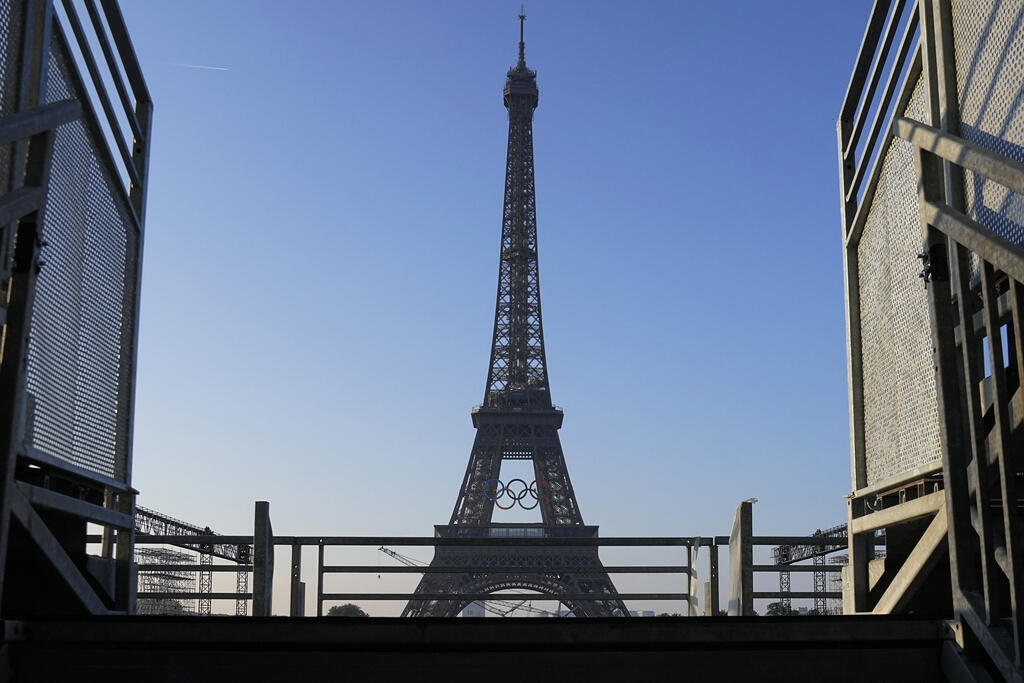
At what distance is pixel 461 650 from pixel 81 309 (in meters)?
3.07

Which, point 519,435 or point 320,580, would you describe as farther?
point 519,435

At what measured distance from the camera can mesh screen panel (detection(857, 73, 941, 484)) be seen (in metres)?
5.66

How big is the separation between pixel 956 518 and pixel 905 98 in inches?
108

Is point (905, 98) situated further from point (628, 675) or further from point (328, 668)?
point (328, 668)

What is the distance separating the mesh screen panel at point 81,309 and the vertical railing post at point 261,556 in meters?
1.76

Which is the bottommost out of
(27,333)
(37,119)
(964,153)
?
(27,333)

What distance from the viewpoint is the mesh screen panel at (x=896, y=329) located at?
566cm

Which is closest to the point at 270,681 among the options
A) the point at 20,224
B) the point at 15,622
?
the point at 15,622

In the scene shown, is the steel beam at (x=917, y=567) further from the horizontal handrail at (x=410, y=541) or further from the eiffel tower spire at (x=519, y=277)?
the eiffel tower spire at (x=519, y=277)

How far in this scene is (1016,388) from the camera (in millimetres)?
4777

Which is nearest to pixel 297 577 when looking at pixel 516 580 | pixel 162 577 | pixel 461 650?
pixel 461 650

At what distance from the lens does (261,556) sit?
8.86 m

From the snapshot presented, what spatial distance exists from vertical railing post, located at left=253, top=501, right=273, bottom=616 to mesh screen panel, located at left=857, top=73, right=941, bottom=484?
4.68m

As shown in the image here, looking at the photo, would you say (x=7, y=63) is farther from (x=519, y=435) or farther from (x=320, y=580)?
(x=519, y=435)
